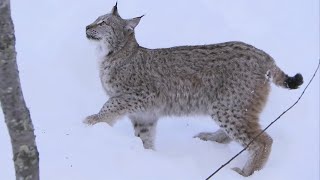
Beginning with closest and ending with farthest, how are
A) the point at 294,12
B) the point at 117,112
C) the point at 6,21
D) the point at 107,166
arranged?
the point at 6,21 < the point at 107,166 < the point at 117,112 < the point at 294,12

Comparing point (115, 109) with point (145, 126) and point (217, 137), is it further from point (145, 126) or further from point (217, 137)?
point (217, 137)

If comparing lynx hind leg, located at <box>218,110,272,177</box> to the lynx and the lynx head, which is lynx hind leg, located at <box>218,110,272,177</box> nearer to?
the lynx

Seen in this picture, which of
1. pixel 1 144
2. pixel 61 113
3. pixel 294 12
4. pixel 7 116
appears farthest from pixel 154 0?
pixel 7 116

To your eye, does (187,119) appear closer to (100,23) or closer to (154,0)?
(100,23)

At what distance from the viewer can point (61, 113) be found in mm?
6605

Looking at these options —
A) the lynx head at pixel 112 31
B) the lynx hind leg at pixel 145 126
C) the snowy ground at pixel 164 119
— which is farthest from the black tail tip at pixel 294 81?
the lynx head at pixel 112 31

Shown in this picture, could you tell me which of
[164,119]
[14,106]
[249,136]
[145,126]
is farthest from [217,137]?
[14,106]

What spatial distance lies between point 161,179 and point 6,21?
277cm

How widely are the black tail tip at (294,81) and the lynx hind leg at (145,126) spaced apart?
1400 mm

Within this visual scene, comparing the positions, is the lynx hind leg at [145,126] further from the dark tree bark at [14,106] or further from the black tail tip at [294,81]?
the dark tree bark at [14,106]

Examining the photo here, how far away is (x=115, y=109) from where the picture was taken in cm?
636

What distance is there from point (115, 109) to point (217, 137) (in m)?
1.08

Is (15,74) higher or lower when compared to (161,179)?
higher

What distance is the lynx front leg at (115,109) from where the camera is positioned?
6266mm
